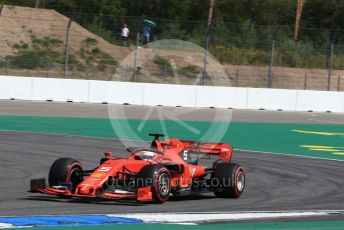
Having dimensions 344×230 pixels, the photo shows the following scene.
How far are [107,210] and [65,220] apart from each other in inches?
52.3

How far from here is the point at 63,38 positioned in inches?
1647

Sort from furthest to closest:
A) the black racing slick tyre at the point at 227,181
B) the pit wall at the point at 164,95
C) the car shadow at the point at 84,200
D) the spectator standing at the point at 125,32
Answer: the spectator standing at the point at 125,32 → the pit wall at the point at 164,95 → the black racing slick tyre at the point at 227,181 → the car shadow at the point at 84,200

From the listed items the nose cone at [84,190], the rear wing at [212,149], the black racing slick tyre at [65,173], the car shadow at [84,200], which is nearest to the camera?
the nose cone at [84,190]

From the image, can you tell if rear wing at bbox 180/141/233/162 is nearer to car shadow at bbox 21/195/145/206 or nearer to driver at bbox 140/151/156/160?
driver at bbox 140/151/156/160

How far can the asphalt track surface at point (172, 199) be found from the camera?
11.1m

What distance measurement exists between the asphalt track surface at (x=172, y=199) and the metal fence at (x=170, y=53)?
15880 millimetres

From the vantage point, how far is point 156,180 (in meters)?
11.2

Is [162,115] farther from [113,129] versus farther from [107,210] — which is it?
[107,210]

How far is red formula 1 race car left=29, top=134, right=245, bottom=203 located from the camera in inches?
441

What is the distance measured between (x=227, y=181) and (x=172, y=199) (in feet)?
2.76

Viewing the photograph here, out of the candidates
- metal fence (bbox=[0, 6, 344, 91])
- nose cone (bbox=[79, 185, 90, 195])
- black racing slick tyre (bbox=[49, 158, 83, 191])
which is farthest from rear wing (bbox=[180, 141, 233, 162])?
metal fence (bbox=[0, 6, 344, 91])

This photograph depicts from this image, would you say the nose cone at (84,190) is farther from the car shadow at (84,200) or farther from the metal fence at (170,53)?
the metal fence at (170,53)

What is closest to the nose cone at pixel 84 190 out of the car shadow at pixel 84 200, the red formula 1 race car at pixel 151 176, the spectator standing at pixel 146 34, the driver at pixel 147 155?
the red formula 1 race car at pixel 151 176

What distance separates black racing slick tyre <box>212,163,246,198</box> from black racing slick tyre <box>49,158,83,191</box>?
2.02 meters
